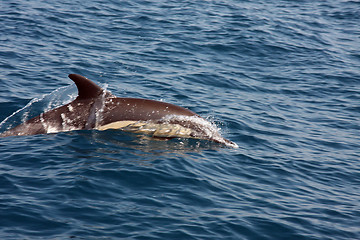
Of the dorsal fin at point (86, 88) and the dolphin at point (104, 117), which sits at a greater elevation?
the dorsal fin at point (86, 88)

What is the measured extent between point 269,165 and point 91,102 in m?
4.63

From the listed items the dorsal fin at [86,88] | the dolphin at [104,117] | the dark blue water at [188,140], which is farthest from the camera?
the dolphin at [104,117]

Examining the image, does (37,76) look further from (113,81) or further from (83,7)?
(83,7)

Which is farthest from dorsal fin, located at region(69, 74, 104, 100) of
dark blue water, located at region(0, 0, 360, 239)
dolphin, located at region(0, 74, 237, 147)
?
dark blue water, located at region(0, 0, 360, 239)

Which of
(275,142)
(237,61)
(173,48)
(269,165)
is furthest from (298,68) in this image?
(269,165)

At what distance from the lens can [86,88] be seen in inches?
422

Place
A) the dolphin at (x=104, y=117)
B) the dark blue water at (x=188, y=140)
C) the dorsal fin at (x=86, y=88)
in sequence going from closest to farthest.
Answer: the dark blue water at (x=188, y=140) < the dorsal fin at (x=86, y=88) < the dolphin at (x=104, y=117)

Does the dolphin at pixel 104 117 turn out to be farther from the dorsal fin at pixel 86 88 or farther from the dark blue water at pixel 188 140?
the dark blue water at pixel 188 140

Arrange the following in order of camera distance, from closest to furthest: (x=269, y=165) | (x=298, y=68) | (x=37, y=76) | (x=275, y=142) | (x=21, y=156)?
(x=21, y=156)
(x=269, y=165)
(x=275, y=142)
(x=37, y=76)
(x=298, y=68)

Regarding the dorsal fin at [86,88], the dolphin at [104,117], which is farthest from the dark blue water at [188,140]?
the dorsal fin at [86,88]

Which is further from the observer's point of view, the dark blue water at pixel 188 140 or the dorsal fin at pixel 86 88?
the dorsal fin at pixel 86 88

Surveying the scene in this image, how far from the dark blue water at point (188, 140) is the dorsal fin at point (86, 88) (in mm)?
919

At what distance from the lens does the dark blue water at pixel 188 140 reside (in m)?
7.62

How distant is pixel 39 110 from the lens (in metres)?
12.7
